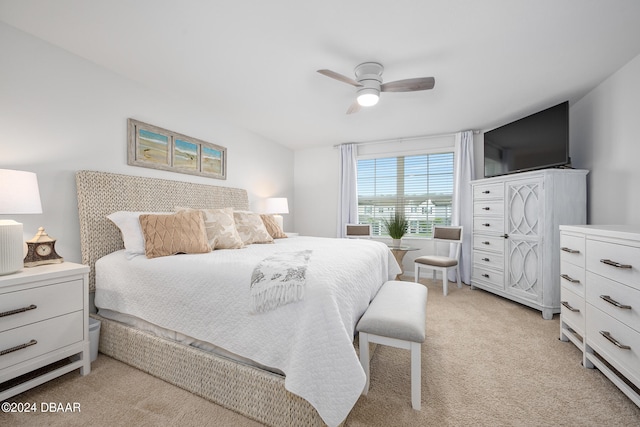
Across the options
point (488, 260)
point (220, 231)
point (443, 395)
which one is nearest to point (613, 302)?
point (443, 395)

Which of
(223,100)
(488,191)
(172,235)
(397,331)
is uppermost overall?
(223,100)

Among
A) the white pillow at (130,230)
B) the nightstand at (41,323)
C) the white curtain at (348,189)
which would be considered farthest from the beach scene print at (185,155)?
the white curtain at (348,189)

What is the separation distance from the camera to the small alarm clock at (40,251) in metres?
1.79

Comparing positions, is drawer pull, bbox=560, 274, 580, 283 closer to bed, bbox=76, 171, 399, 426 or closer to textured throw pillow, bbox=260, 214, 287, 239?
bed, bbox=76, 171, 399, 426

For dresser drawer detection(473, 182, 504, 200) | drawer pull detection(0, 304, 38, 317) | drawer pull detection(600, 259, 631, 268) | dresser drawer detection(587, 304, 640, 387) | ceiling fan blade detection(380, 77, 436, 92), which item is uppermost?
ceiling fan blade detection(380, 77, 436, 92)

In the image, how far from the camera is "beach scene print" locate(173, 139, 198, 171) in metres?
2.98

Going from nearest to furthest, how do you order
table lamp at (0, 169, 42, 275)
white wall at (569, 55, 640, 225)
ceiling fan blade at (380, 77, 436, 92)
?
table lamp at (0, 169, 42, 275) < ceiling fan blade at (380, 77, 436, 92) < white wall at (569, 55, 640, 225)

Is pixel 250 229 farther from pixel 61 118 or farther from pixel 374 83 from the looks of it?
pixel 374 83

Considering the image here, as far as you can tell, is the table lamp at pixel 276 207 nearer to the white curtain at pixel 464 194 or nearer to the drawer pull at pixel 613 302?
the white curtain at pixel 464 194

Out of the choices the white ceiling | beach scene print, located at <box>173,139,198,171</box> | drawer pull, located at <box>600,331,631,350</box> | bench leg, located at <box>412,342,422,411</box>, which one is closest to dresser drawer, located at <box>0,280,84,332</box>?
beach scene print, located at <box>173,139,198,171</box>

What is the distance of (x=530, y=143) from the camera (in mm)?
3207

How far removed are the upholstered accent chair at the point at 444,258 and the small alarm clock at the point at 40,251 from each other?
12.7ft

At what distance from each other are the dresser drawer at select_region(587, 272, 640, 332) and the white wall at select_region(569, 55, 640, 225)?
1.07 metres

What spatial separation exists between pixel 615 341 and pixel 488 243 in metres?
2.11
